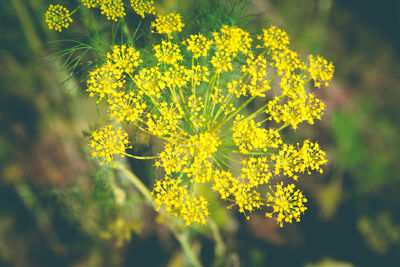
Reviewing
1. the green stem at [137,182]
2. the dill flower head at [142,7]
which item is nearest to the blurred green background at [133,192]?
the green stem at [137,182]

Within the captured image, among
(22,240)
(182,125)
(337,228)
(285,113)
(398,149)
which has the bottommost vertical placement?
(337,228)

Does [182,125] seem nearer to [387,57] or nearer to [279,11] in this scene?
[279,11]

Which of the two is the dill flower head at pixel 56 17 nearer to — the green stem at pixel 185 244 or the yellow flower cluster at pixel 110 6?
the yellow flower cluster at pixel 110 6

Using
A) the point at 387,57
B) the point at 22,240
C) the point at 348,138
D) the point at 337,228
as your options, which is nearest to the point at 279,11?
the point at 387,57

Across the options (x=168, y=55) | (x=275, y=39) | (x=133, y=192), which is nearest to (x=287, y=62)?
(x=275, y=39)

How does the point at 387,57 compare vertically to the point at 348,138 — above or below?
above

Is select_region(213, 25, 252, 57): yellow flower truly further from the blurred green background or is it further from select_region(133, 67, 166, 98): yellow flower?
the blurred green background

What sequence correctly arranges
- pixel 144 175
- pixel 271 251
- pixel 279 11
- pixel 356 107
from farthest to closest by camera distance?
pixel 279 11, pixel 356 107, pixel 271 251, pixel 144 175

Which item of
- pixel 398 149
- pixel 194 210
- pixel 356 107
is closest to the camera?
pixel 194 210

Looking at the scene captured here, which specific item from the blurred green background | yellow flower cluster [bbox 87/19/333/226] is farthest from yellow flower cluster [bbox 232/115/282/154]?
the blurred green background
